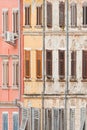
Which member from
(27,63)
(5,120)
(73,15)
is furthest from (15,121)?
(73,15)

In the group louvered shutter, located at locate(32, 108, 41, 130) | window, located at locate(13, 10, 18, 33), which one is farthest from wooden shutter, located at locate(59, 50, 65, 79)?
window, located at locate(13, 10, 18, 33)

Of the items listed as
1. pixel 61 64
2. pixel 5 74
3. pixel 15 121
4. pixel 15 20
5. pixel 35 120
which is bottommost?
pixel 15 121

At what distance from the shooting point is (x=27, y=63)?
72.2 feet

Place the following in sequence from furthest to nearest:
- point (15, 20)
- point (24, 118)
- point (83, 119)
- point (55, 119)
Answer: point (15, 20), point (24, 118), point (55, 119), point (83, 119)

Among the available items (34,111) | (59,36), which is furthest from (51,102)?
(59,36)

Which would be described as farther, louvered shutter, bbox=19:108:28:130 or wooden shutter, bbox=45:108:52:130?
louvered shutter, bbox=19:108:28:130

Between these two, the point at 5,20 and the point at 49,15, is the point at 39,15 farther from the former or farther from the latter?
the point at 5,20

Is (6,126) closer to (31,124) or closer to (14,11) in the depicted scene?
(31,124)

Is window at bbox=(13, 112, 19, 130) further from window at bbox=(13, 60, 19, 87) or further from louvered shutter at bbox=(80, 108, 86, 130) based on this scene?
louvered shutter at bbox=(80, 108, 86, 130)

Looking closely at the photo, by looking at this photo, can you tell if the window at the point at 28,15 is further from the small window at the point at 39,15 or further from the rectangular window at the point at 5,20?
the rectangular window at the point at 5,20

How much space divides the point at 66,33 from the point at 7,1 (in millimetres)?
3331

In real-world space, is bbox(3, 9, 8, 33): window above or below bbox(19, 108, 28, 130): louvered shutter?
above

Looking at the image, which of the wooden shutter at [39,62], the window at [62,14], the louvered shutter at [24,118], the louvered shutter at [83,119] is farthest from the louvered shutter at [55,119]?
the window at [62,14]

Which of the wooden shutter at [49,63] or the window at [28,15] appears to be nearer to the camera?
the wooden shutter at [49,63]
